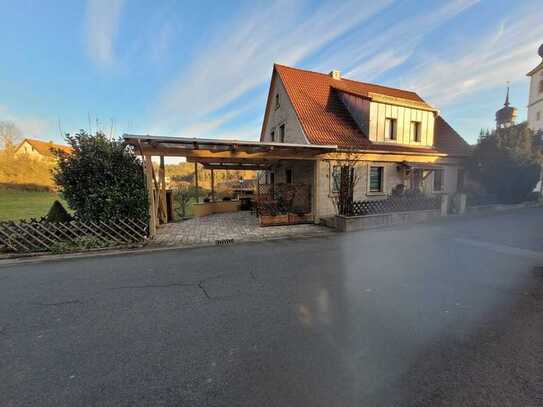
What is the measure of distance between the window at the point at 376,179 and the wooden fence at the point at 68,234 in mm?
10636

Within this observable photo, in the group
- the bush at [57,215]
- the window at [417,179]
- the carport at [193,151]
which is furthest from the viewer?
the window at [417,179]

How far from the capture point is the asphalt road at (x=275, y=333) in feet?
6.18

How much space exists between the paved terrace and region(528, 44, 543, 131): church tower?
34765mm

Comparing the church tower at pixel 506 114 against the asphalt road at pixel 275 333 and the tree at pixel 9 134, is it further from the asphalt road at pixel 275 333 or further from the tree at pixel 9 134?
the tree at pixel 9 134

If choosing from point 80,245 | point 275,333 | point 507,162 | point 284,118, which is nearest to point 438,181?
point 507,162

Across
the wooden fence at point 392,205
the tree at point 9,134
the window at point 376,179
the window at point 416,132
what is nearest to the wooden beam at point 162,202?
the wooden fence at point 392,205

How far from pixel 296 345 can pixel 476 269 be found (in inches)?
177

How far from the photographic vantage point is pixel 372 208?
31.1 feet

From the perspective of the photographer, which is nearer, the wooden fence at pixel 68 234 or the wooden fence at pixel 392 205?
the wooden fence at pixel 68 234

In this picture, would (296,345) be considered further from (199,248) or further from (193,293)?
(199,248)

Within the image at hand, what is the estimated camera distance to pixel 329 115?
13.1 meters

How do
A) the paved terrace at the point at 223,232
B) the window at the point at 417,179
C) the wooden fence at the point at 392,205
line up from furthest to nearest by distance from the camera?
the window at the point at 417,179
the wooden fence at the point at 392,205
the paved terrace at the point at 223,232

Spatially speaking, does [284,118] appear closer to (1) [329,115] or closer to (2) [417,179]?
(1) [329,115]

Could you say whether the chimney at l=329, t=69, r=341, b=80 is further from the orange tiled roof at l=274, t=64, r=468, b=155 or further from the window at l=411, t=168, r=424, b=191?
the window at l=411, t=168, r=424, b=191
